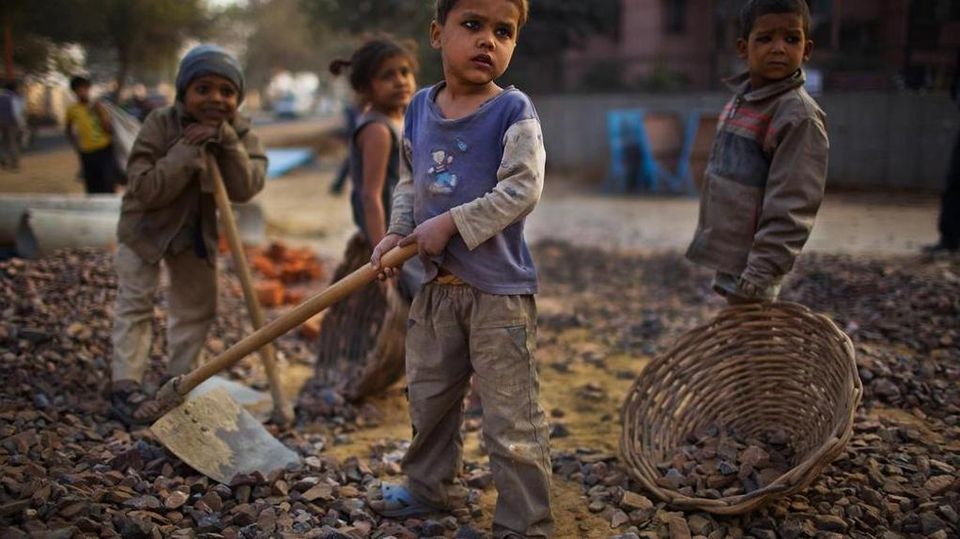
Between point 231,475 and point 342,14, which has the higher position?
point 342,14

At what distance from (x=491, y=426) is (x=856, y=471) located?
1.39 m

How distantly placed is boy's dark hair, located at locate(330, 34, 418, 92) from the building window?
1653cm

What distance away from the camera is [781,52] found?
3025mm

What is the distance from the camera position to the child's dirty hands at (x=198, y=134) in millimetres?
3455

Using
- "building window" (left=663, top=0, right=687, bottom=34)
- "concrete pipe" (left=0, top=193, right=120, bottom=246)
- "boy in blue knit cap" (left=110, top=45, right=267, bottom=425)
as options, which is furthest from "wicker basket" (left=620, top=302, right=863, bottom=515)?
"building window" (left=663, top=0, right=687, bottom=34)

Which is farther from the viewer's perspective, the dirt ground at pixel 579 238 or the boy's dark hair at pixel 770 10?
the dirt ground at pixel 579 238

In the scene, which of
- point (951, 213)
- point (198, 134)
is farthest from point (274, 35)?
point (198, 134)

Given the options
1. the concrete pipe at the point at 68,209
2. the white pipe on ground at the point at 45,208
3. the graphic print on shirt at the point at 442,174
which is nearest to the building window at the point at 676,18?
the concrete pipe at the point at 68,209

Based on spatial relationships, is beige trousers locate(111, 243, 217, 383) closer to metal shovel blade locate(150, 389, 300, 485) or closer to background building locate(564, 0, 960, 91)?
metal shovel blade locate(150, 389, 300, 485)

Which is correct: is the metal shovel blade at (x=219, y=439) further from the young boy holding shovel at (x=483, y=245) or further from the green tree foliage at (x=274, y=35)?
the green tree foliage at (x=274, y=35)

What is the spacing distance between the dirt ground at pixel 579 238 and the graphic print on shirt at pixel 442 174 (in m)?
1.24

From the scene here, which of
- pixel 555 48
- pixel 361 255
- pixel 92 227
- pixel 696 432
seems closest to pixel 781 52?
pixel 696 432

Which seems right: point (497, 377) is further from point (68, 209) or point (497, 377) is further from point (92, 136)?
point (92, 136)

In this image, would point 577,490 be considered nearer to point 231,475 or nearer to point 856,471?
Answer: point 856,471
